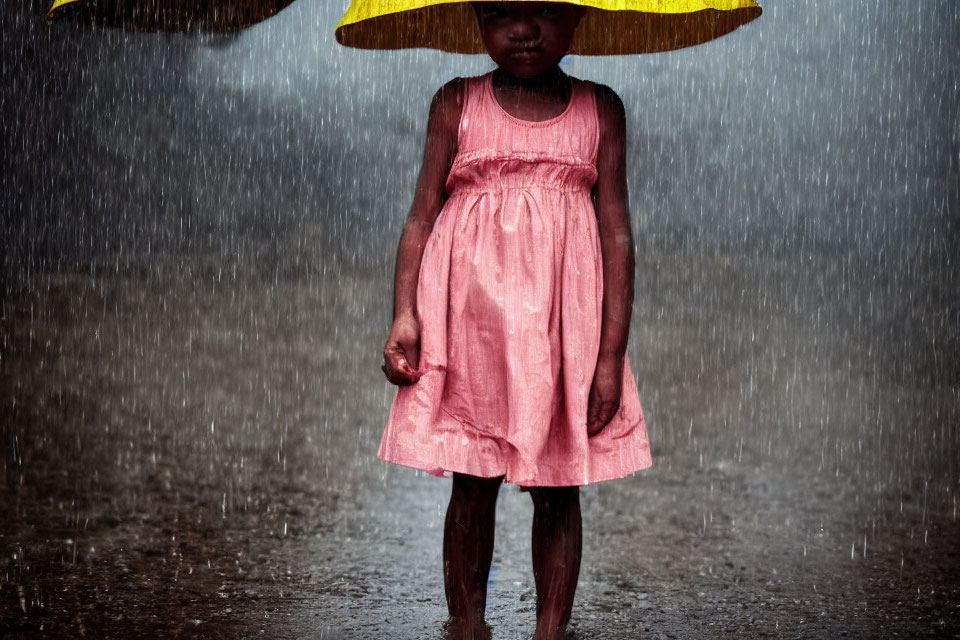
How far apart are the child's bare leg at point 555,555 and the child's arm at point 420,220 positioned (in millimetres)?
378

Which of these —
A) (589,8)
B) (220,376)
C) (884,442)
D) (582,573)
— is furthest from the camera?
(220,376)

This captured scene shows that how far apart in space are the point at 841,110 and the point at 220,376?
367 centimetres

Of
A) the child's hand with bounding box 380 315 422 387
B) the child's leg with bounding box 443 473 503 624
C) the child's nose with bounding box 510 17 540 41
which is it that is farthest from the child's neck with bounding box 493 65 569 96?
the child's leg with bounding box 443 473 503 624

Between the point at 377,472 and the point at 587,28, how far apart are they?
8.57 ft

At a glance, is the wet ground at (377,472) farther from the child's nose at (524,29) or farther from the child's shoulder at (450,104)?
the child's nose at (524,29)

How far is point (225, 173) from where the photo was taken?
7000 mm

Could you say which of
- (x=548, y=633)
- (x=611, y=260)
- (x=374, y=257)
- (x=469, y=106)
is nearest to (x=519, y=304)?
(x=611, y=260)

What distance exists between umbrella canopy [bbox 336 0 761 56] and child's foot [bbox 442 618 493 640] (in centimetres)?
117

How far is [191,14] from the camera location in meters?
2.97

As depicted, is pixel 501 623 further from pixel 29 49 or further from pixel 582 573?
pixel 29 49

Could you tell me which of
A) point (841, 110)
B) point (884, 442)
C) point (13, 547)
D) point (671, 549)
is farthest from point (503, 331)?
point (841, 110)

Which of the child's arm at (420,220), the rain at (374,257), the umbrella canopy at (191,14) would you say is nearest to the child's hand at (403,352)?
the child's arm at (420,220)

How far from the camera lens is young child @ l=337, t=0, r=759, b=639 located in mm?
2238

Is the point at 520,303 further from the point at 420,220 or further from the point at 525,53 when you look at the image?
the point at 525,53
